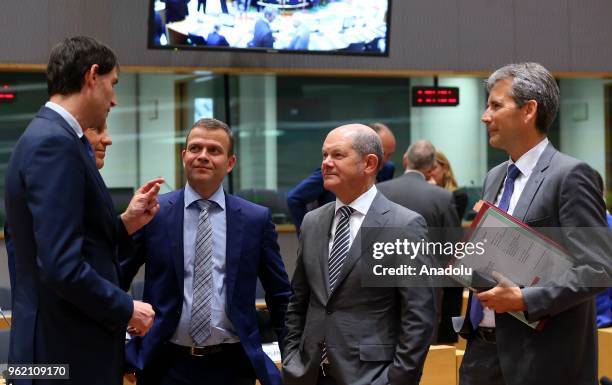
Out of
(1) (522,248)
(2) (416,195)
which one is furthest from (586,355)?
(2) (416,195)

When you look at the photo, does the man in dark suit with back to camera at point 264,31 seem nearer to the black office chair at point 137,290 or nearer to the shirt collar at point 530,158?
the black office chair at point 137,290

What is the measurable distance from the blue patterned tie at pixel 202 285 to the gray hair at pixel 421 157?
358cm

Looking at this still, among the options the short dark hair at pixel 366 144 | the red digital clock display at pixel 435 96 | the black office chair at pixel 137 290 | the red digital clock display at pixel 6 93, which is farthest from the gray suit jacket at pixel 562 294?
the red digital clock display at pixel 435 96

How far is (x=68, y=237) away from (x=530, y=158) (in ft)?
5.38

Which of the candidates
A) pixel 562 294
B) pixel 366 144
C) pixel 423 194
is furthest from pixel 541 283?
pixel 423 194

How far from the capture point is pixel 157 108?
30.9ft

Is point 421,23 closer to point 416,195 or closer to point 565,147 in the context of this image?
point 565,147

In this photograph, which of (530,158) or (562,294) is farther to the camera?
(530,158)

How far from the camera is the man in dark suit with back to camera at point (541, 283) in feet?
9.70

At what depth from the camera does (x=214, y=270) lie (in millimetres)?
3502

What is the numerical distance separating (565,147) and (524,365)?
27.1ft

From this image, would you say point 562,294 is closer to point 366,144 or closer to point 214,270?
point 366,144

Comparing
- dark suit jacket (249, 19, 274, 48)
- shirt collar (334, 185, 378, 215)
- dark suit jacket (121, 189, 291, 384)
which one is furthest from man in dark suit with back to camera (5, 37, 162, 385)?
dark suit jacket (249, 19, 274, 48)

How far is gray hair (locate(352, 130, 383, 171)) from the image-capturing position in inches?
137
